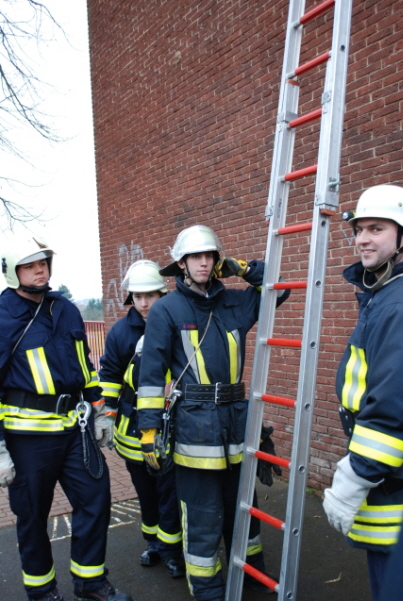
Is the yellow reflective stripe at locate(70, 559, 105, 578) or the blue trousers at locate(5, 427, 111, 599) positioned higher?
the blue trousers at locate(5, 427, 111, 599)

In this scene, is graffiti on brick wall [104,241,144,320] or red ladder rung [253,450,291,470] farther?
graffiti on brick wall [104,241,144,320]

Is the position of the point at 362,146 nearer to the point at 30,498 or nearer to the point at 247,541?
the point at 247,541

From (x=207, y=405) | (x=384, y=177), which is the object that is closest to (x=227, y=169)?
(x=384, y=177)

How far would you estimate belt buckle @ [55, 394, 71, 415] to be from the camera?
3352 millimetres

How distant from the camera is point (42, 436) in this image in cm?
331

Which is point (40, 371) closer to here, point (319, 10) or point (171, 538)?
point (171, 538)

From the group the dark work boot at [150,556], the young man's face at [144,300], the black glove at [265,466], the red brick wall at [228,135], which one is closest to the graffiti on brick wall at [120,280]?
the red brick wall at [228,135]

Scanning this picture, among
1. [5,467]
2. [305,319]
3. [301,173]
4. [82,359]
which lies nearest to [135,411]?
[82,359]

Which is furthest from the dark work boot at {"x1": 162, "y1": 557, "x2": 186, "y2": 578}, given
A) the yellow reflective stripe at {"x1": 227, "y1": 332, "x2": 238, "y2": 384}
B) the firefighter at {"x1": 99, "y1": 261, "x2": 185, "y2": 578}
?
the yellow reflective stripe at {"x1": 227, "y1": 332, "x2": 238, "y2": 384}

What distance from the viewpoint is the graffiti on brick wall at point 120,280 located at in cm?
775

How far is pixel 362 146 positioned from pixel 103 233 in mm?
4846

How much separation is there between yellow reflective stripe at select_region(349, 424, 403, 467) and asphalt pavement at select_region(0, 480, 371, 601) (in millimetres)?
1706

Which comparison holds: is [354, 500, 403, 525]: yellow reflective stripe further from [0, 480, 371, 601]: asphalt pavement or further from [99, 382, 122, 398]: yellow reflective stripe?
[99, 382, 122, 398]: yellow reflective stripe

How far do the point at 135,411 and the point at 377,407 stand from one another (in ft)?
7.05
